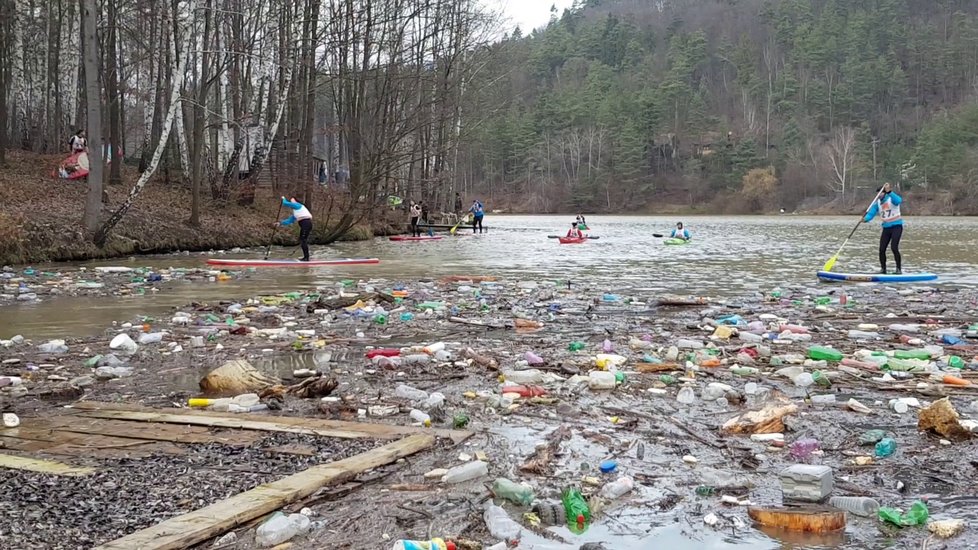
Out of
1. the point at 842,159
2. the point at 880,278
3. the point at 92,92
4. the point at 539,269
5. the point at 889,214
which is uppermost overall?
the point at 842,159

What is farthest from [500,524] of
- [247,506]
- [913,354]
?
[913,354]

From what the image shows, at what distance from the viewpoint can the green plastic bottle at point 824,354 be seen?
733 cm

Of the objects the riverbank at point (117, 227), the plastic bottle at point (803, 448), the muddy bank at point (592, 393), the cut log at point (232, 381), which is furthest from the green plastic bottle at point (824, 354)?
the riverbank at point (117, 227)

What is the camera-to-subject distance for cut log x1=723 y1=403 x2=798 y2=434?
198 inches

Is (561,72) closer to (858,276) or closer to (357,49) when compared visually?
(357,49)

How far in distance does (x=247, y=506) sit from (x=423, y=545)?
0.83 m

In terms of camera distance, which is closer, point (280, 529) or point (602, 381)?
point (280, 529)

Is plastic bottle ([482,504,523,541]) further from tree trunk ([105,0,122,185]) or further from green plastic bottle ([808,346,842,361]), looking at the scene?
tree trunk ([105,0,122,185])

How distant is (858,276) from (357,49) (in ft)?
70.1

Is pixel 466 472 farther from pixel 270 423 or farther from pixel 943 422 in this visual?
pixel 943 422

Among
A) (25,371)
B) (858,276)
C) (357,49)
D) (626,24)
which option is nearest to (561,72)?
(626,24)

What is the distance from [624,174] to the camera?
102188mm

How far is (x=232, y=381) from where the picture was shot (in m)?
6.17

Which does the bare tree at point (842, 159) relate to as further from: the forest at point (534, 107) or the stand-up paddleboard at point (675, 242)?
the stand-up paddleboard at point (675, 242)
